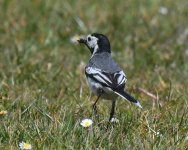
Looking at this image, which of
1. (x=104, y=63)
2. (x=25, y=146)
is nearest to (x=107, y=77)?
(x=104, y=63)

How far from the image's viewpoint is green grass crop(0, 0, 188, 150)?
18.6 feet

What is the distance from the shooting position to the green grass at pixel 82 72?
568 cm

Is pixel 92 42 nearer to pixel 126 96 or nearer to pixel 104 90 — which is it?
pixel 104 90

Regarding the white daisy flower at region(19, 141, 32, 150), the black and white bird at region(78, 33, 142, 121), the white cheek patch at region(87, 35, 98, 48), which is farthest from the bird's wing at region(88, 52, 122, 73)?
the white daisy flower at region(19, 141, 32, 150)

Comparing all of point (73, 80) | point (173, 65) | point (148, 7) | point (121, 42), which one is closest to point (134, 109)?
point (73, 80)

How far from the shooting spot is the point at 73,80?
8.12 m

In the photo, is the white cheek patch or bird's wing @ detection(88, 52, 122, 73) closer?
bird's wing @ detection(88, 52, 122, 73)

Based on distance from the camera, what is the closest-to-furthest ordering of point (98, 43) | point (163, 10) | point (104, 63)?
point (104, 63) < point (98, 43) < point (163, 10)

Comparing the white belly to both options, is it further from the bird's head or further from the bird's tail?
the bird's head

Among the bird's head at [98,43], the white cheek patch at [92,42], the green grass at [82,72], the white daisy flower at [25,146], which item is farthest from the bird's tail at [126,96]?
the white cheek patch at [92,42]

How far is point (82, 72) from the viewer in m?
8.44

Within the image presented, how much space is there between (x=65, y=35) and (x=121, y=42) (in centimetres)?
76

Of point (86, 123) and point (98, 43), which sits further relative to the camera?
point (98, 43)

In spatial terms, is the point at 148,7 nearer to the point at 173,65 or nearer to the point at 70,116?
the point at 173,65
